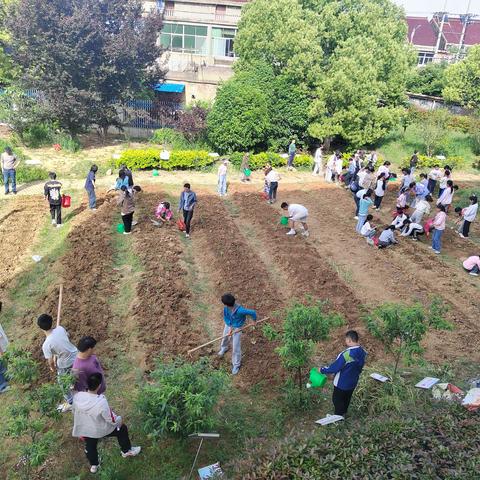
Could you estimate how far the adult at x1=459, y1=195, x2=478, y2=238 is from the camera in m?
12.4

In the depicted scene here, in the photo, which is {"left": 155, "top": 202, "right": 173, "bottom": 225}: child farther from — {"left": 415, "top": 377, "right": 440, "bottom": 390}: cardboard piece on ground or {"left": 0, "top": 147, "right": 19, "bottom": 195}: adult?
{"left": 415, "top": 377, "right": 440, "bottom": 390}: cardboard piece on ground

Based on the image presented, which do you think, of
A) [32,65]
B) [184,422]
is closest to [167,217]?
[184,422]

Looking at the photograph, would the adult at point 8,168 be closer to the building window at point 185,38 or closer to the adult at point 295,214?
the adult at point 295,214

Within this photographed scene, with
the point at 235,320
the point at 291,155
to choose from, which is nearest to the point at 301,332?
the point at 235,320

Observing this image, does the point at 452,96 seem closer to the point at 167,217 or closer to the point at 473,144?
the point at 473,144

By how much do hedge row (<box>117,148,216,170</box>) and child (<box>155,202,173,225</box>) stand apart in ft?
18.2

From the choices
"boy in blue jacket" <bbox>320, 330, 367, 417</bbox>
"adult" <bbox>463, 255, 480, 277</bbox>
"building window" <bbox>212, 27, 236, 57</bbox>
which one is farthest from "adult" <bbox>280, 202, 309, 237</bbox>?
"building window" <bbox>212, 27, 236, 57</bbox>

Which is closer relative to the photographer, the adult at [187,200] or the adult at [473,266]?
the adult at [473,266]

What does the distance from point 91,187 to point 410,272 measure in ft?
29.0

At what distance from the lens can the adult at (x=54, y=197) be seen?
11508 mm

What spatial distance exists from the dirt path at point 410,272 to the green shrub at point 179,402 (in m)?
4.42

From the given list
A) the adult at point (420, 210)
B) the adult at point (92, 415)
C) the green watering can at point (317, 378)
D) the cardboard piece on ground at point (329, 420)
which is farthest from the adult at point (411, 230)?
the adult at point (92, 415)

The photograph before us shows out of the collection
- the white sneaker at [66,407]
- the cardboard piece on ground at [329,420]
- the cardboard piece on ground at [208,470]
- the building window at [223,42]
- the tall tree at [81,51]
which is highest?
the building window at [223,42]

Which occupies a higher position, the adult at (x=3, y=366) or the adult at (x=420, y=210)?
the adult at (x=420, y=210)
